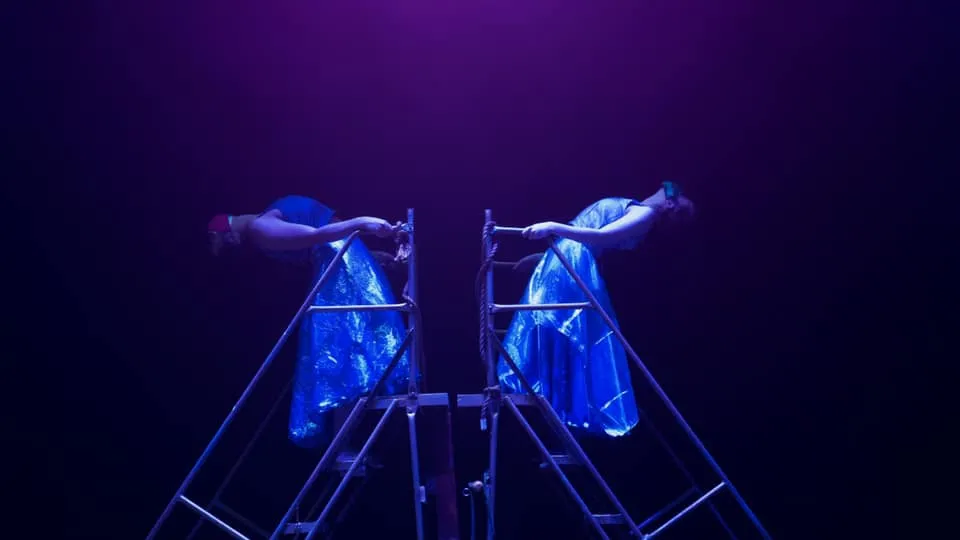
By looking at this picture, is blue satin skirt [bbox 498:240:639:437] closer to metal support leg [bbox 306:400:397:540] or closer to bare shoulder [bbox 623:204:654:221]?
bare shoulder [bbox 623:204:654:221]

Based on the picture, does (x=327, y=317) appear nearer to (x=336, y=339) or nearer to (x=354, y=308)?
(x=336, y=339)

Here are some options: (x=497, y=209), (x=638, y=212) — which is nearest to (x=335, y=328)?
(x=638, y=212)

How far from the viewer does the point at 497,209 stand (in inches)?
141

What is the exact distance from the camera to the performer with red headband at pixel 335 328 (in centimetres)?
244

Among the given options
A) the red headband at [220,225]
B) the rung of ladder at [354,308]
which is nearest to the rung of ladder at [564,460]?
the rung of ladder at [354,308]

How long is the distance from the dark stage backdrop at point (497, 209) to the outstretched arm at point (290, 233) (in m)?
0.97

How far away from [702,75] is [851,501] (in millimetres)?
1859

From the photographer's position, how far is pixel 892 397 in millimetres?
3555

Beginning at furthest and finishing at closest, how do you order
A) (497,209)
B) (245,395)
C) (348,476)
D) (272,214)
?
1. (497,209)
2. (272,214)
3. (245,395)
4. (348,476)

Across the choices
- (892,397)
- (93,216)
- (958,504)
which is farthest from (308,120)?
(958,504)

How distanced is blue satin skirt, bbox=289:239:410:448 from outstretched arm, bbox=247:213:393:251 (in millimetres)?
96

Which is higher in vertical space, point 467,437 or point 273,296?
point 273,296

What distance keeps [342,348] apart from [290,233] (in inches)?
15.0

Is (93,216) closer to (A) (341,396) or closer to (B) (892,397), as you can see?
(A) (341,396)
